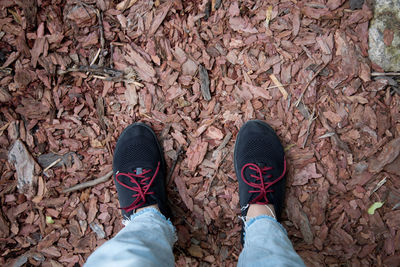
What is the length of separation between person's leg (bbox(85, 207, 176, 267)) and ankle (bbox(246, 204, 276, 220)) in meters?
0.55

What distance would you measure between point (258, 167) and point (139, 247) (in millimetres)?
1009

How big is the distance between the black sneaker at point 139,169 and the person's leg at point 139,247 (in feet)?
0.74

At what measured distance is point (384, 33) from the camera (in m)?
1.71

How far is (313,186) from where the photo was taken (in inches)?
71.2

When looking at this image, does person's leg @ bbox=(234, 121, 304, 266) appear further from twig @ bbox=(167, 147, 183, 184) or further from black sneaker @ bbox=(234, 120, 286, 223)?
twig @ bbox=(167, 147, 183, 184)

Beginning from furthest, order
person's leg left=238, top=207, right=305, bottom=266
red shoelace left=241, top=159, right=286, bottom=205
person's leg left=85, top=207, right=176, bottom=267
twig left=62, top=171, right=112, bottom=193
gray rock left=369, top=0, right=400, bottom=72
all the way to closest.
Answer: twig left=62, top=171, right=112, bottom=193 < red shoelace left=241, top=159, right=286, bottom=205 < gray rock left=369, top=0, right=400, bottom=72 < person's leg left=238, top=207, right=305, bottom=266 < person's leg left=85, top=207, right=176, bottom=267

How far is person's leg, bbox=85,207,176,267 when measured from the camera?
3.64 ft

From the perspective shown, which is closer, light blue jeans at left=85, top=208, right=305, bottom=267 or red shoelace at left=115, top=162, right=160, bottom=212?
light blue jeans at left=85, top=208, right=305, bottom=267

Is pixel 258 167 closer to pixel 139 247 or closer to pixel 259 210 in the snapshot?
pixel 259 210

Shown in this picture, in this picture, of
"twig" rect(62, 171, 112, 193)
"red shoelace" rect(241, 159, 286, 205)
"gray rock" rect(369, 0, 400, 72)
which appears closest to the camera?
"gray rock" rect(369, 0, 400, 72)

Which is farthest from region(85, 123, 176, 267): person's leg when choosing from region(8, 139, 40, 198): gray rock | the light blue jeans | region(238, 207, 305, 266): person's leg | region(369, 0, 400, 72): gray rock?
region(369, 0, 400, 72): gray rock

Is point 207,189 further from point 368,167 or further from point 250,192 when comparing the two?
point 368,167

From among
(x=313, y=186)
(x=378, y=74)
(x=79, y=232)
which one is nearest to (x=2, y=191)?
(x=79, y=232)

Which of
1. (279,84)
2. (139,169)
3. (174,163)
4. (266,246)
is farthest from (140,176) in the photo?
(279,84)
